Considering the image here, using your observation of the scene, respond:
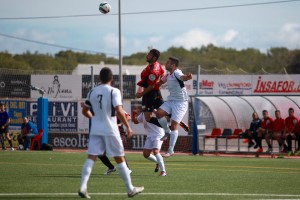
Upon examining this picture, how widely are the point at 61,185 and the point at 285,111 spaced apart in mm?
21376

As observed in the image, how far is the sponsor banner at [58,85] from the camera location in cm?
4650

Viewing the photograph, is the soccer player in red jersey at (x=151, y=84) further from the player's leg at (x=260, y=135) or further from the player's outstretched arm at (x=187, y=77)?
the player's leg at (x=260, y=135)

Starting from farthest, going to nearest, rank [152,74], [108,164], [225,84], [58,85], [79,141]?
[58,85] → [225,84] → [79,141] → [152,74] → [108,164]

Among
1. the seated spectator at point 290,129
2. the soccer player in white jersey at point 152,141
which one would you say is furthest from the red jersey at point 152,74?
the seated spectator at point 290,129

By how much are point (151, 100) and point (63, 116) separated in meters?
20.9

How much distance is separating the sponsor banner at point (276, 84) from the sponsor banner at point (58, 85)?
10.8m

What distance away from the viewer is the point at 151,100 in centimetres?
1753

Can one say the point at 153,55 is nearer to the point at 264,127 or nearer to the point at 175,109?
the point at 175,109


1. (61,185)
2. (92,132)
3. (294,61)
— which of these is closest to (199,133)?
(61,185)

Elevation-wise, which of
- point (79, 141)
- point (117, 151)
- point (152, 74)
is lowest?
point (79, 141)

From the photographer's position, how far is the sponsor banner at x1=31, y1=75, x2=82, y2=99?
46500 mm

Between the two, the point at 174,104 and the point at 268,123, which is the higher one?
the point at 174,104

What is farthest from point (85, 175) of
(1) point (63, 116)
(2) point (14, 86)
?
(2) point (14, 86)

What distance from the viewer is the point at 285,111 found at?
33.9 meters
